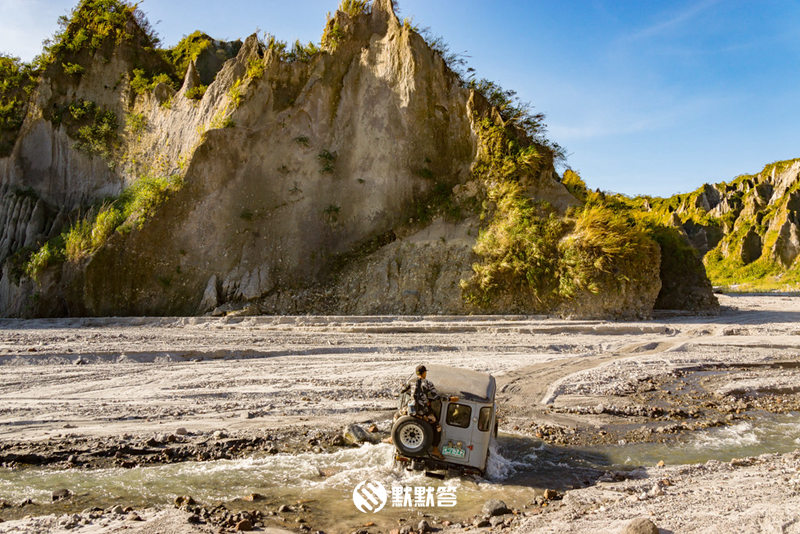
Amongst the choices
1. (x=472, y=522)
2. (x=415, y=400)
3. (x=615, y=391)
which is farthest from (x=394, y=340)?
(x=472, y=522)

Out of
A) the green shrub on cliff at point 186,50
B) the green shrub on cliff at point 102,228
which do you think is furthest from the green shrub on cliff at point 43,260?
the green shrub on cliff at point 186,50

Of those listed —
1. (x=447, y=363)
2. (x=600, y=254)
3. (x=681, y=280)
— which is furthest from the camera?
(x=681, y=280)

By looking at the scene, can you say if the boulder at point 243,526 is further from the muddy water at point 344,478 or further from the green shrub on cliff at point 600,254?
the green shrub on cliff at point 600,254

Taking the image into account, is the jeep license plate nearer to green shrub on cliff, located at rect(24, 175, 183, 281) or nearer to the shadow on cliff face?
the shadow on cliff face

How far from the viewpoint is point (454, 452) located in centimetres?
661

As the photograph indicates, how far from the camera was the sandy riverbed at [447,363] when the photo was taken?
578 cm

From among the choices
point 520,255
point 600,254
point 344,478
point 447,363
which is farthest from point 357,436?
point 600,254

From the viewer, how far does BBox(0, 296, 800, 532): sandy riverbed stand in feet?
19.0

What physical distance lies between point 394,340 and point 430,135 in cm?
1058

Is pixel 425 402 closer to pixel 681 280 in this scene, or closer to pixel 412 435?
pixel 412 435

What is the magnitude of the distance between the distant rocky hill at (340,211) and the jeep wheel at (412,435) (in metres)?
12.2

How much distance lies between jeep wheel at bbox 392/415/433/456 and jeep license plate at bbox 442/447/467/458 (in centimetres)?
24

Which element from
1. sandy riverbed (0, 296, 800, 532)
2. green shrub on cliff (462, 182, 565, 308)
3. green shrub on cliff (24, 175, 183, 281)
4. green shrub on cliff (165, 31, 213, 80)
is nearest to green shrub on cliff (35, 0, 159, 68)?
green shrub on cliff (165, 31, 213, 80)

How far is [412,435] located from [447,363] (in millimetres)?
6127
